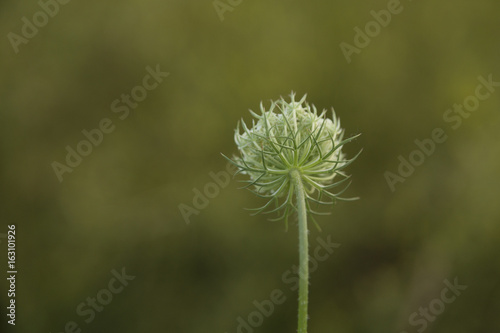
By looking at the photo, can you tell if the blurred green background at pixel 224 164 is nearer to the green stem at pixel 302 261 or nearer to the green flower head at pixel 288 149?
the green flower head at pixel 288 149

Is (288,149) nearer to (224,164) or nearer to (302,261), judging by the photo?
(302,261)

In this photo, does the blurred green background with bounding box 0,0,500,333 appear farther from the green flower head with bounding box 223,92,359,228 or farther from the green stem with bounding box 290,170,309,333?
the green stem with bounding box 290,170,309,333

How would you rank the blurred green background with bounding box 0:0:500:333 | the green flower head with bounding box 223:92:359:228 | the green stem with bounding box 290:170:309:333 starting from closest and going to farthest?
the green stem with bounding box 290:170:309:333, the green flower head with bounding box 223:92:359:228, the blurred green background with bounding box 0:0:500:333

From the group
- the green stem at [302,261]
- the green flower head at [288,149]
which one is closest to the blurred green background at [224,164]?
the green flower head at [288,149]

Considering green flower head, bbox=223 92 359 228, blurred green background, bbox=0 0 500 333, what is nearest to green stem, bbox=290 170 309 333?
green flower head, bbox=223 92 359 228

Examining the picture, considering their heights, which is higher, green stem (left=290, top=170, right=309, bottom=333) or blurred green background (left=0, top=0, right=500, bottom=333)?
blurred green background (left=0, top=0, right=500, bottom=333)

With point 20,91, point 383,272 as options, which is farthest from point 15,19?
point 383,272

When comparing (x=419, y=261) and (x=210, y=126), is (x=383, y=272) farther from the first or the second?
(x=210, y=126)

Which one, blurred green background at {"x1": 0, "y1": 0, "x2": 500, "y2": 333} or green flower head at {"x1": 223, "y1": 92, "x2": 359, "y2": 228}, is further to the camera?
blurred green background at {"x1": 0, "y1": 0, "x2": 500, "y2": 333}
